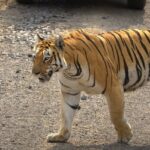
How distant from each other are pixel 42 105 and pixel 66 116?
1039 millimetres

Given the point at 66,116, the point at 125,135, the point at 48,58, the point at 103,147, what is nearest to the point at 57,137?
the point at 66,116

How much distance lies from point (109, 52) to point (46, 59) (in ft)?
2.73

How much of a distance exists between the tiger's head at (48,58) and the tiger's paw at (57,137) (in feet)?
3.05

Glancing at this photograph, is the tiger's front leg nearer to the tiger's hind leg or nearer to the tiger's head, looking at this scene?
the tiger's hind leg

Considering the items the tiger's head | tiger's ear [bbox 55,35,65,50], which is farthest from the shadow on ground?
tiger's ear [bbox 55,35,65,50]

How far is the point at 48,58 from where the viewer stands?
4.93 metres

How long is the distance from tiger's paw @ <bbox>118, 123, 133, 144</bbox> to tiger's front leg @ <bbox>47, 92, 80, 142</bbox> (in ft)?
1.73

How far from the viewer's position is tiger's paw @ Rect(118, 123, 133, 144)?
5.51m

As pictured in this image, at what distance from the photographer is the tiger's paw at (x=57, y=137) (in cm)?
568

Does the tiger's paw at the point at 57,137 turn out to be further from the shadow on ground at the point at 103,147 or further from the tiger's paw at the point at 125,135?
the tiger's paw at the point at 125,135

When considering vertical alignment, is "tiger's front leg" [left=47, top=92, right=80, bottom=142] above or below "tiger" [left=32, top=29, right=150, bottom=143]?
below

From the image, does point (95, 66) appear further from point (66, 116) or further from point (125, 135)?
point (125, 135)

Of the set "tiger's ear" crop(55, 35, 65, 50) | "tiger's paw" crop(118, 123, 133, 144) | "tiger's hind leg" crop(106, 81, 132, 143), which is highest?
"tiger's ear" crop(55, 35, 65, 50)

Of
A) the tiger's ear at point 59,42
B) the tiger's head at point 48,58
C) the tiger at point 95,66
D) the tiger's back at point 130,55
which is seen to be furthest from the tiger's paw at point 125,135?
the tiger's ear at point 59,42
